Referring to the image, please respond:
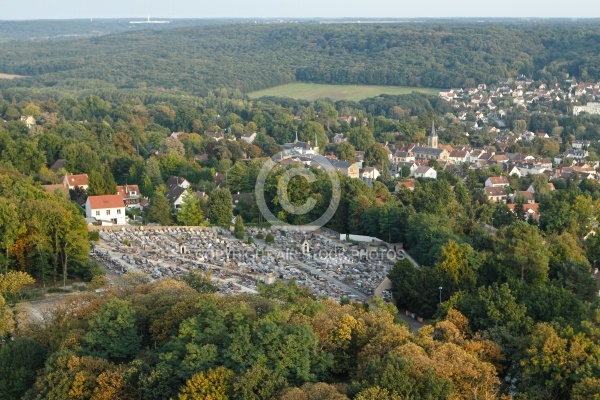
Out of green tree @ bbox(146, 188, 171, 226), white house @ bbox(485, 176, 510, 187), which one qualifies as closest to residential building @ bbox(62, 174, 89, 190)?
green tree @ bbox(146, 188, 171, 226)

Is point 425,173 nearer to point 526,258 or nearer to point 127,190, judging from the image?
point 127,190

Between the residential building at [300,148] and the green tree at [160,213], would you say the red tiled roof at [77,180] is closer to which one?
the green tree at [160,213]

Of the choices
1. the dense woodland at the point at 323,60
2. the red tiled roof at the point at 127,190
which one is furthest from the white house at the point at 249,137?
the dense woodland at the point at 323,60

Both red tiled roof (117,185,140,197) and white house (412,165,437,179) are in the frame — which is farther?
white house (412,165,437,179)

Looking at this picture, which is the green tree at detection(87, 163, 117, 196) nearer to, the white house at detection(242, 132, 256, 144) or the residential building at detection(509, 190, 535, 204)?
the residential building at detection(509, 190, 535, 204)

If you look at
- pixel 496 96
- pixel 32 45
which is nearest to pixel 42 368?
pixel 496 96

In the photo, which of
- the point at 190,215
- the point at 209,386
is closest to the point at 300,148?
the point at 190,215
